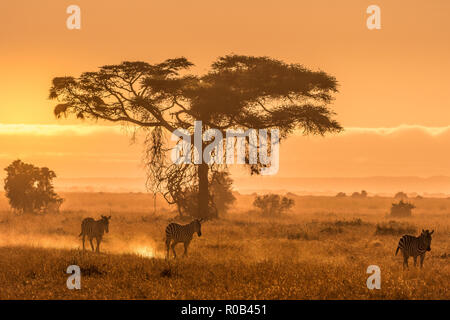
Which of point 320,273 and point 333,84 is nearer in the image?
point 320,273

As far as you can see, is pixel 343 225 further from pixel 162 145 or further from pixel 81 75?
pixel 81 75

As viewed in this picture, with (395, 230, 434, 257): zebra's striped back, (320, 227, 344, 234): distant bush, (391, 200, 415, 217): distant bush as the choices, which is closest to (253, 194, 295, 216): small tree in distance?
(391, 200, 415, 217): distant bush

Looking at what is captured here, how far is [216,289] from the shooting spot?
1221 centimetres

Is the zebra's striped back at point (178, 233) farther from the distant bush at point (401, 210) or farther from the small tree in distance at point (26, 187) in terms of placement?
the distant bush at point (401, 210)

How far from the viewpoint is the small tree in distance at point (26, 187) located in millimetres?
44281

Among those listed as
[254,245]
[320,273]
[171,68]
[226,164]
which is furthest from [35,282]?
[171,68]

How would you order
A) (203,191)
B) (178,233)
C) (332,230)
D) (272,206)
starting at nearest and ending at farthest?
(178,233)
(332,230)
(203,191)
(272,206)

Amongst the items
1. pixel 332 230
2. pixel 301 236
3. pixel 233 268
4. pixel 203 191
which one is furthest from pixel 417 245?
pixel 203 191

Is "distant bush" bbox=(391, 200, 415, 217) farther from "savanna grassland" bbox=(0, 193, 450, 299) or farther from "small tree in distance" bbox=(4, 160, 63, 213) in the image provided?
"small tree in distance" bbox=(4, 160, 63, 213)

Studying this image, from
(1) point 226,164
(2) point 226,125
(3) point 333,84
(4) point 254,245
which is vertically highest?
(3) point 333,84

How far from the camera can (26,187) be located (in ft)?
146

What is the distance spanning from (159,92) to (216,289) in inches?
946

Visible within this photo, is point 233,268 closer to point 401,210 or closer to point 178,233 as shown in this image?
point 178,233

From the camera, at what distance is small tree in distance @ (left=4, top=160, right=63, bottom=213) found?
44.3m
